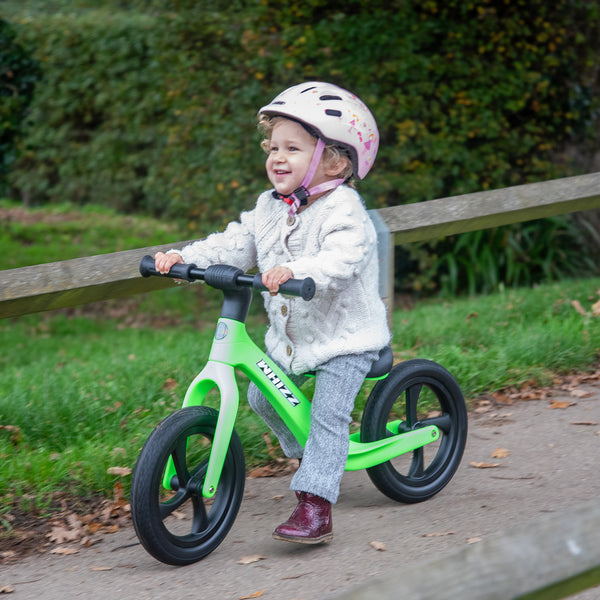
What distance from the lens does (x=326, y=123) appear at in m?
3.04

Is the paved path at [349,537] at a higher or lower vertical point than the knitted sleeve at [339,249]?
lower

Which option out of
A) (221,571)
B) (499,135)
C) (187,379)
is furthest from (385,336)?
(499,135)

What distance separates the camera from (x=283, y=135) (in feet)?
10.2

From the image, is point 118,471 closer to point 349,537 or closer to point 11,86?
point 349,537

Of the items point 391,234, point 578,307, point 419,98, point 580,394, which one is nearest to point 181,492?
point 391,234

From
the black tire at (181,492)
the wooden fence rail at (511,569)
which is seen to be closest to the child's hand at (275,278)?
the black tire at (181,492)

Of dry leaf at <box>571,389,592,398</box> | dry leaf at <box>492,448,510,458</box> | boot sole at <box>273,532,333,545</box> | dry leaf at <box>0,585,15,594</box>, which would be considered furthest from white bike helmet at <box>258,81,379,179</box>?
dry leaf at <box>571,389,592,398</box>

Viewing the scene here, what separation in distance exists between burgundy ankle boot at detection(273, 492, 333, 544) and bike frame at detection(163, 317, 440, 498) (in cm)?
21

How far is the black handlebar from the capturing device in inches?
106

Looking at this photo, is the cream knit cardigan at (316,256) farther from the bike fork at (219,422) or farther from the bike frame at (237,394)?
the bike fork at (219,422)

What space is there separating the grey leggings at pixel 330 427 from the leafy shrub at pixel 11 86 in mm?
6948

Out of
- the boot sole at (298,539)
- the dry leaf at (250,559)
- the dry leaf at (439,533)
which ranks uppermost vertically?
the boot sole at (298,539)

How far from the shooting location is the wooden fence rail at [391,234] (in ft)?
12.4

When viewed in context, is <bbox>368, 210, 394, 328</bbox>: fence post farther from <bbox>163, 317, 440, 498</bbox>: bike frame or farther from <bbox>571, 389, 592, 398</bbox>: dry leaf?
<bbox>571, 389, 592, 398</bbox>: dry leaf
